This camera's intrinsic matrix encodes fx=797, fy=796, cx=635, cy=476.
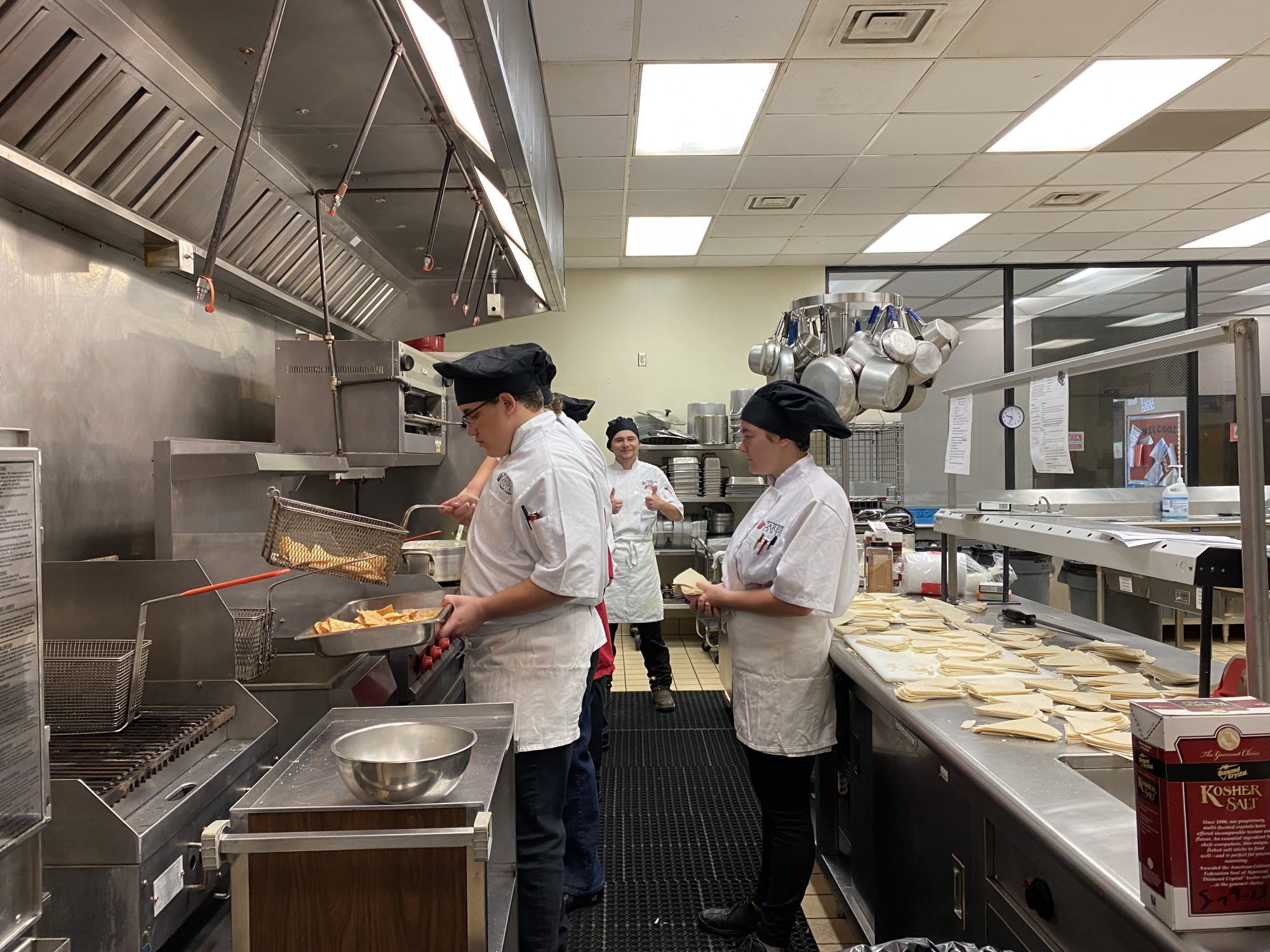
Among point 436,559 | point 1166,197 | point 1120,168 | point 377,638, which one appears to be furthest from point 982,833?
point 1166,197

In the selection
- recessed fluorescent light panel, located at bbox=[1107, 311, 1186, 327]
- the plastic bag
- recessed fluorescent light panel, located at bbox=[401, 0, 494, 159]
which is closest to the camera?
the plastic bag

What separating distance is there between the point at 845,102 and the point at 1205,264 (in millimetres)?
5052

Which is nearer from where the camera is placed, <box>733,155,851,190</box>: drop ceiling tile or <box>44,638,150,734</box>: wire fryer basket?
<box>44,638,150,734</box>: wire fryer basket

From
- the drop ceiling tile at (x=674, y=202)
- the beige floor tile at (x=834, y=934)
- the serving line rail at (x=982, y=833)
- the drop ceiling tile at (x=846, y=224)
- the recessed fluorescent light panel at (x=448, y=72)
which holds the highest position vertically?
the drop ceiling tile at (x=674, y=202)

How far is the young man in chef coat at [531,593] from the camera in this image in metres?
1.87

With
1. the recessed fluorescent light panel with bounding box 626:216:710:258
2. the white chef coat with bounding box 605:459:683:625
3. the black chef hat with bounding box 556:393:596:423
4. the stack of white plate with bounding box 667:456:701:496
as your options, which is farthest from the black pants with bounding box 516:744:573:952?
the stack of white plate with bounding box 667:456:701:496

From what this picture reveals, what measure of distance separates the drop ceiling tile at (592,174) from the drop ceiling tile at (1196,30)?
242 centimetres

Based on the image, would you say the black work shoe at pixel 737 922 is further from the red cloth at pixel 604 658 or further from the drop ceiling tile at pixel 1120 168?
the drop ceiling tile at pixel 1120 168

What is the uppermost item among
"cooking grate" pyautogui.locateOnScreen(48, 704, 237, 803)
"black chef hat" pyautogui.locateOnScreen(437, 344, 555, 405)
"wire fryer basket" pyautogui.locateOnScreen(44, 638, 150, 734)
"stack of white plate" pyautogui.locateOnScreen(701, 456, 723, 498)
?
"black chef hat" pyautogui.locateOnScreen(437, 344, 555, 405)

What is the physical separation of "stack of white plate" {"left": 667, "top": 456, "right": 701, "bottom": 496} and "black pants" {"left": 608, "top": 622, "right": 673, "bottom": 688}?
1815 millimetres

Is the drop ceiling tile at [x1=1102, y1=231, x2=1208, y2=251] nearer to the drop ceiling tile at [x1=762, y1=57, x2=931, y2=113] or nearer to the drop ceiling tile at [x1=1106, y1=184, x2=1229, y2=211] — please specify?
the drop ceiling tile at [x1=1106, y1=184, x2=1229, y2=211]

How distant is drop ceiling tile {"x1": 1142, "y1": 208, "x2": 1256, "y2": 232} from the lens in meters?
5.49

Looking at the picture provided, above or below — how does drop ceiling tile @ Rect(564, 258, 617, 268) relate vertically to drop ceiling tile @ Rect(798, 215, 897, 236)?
above

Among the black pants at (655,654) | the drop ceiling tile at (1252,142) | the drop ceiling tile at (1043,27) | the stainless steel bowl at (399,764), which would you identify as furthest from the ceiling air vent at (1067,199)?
the stainless steel bowl at (399,764)
